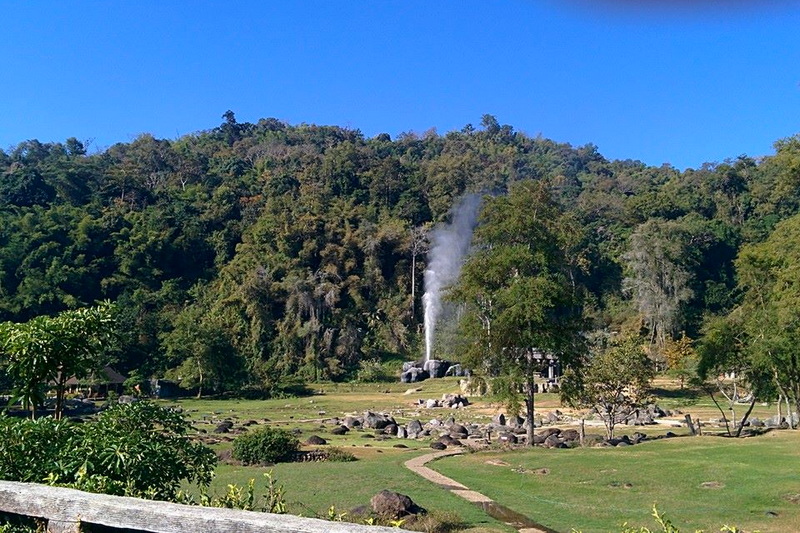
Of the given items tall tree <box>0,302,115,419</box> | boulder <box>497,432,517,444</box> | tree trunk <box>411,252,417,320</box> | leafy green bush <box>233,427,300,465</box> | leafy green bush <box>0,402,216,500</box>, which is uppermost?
tree trunk <box>411,252,417,320</box>

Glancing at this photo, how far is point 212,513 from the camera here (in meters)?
4.47

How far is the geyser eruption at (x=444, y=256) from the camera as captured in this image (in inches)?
3189

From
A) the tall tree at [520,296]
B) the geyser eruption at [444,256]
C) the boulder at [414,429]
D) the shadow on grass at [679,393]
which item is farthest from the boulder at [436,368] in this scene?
the tall tree at [520,296]

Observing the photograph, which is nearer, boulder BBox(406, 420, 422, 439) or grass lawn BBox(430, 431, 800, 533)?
grass lawn BBox(430, 431, 800, 533)

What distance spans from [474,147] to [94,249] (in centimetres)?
9030

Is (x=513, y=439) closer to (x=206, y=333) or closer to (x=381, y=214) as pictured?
(x=206, y=333)

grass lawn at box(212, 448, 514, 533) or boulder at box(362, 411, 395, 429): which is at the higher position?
grass lawn at box(212, 448, 514, 533)

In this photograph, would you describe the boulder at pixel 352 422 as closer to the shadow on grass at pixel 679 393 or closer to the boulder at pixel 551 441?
the boulder at pixel 551 441

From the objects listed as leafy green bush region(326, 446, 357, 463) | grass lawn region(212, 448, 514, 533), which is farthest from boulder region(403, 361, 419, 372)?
grass lawn region(212, 448, 514, 533)

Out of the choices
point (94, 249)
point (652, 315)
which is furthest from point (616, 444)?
point (94, 249)

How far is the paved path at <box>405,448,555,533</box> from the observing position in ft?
43.7

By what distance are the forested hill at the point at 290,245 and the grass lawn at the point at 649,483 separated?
38186 millimetres

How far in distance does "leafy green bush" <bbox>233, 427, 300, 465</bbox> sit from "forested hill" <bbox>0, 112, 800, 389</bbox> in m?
34.8

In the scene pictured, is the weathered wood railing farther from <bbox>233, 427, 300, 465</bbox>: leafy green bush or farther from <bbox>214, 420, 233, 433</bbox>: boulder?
<bbox>214, 420, 233, 433</bbox>: boulder
